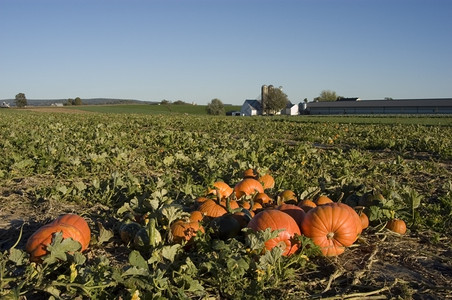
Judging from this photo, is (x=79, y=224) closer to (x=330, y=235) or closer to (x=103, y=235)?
(x=103, y=235)

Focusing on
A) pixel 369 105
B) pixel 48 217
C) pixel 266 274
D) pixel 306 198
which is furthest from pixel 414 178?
pixel 369 105

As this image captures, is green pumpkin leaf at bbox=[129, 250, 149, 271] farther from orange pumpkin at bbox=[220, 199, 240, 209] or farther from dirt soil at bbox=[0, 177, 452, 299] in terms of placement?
orange pumpkin at bbox=[220, 199, 240, 209]

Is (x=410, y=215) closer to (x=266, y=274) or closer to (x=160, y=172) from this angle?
(x=266, y=274)

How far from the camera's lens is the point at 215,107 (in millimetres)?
107000

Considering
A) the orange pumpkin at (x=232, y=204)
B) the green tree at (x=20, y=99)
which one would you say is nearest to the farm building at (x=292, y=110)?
the green tree at (x=20, y=99)

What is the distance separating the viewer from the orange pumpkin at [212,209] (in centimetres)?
396

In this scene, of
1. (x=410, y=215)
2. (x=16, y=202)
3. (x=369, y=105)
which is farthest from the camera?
(x=369, y=105)

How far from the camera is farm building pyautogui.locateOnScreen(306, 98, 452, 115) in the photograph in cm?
8381

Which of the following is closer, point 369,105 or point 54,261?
point 54,261

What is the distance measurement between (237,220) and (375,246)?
1.43m

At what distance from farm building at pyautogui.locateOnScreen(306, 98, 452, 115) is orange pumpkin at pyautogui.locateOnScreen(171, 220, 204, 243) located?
88.8 m

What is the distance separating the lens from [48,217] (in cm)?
466

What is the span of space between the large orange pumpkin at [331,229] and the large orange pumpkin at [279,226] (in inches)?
5.9

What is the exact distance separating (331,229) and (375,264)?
1.70ft
